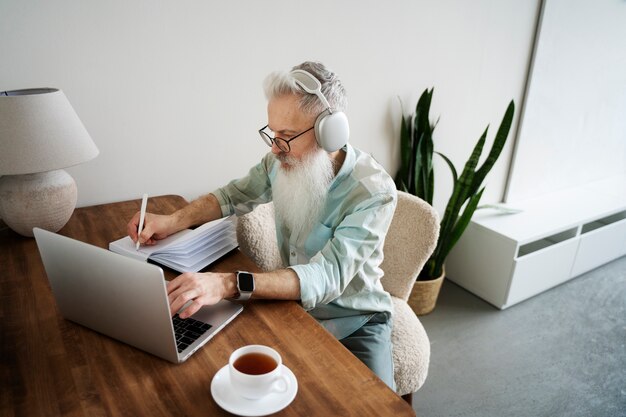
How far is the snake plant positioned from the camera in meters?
2.29

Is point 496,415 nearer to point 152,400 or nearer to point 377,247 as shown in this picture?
point 377,247

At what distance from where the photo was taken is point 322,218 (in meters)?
1.39

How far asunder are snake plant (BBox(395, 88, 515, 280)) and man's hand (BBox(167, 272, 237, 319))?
1.54 meters

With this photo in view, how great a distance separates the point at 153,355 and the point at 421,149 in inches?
71.2

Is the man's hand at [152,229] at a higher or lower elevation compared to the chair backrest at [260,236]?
higher

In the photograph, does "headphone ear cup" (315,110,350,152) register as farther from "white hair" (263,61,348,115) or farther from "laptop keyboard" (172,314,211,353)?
"laptop keyboard" (172,314,211,353)

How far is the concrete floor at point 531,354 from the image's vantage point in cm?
198

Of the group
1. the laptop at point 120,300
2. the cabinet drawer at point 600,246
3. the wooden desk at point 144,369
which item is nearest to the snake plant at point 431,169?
the cabinet drawer at point 600,246

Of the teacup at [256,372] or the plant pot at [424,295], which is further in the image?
the plant pot at [424,295]

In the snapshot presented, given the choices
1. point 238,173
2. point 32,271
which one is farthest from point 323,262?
point 238,173

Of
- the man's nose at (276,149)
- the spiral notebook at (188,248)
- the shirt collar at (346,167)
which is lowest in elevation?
the spiral notebook at (188,248)

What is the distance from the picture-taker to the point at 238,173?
6.43 feet

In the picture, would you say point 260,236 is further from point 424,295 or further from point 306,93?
point 424,295

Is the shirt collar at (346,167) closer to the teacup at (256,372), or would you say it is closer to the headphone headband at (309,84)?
the headphone headband at (309,84)
